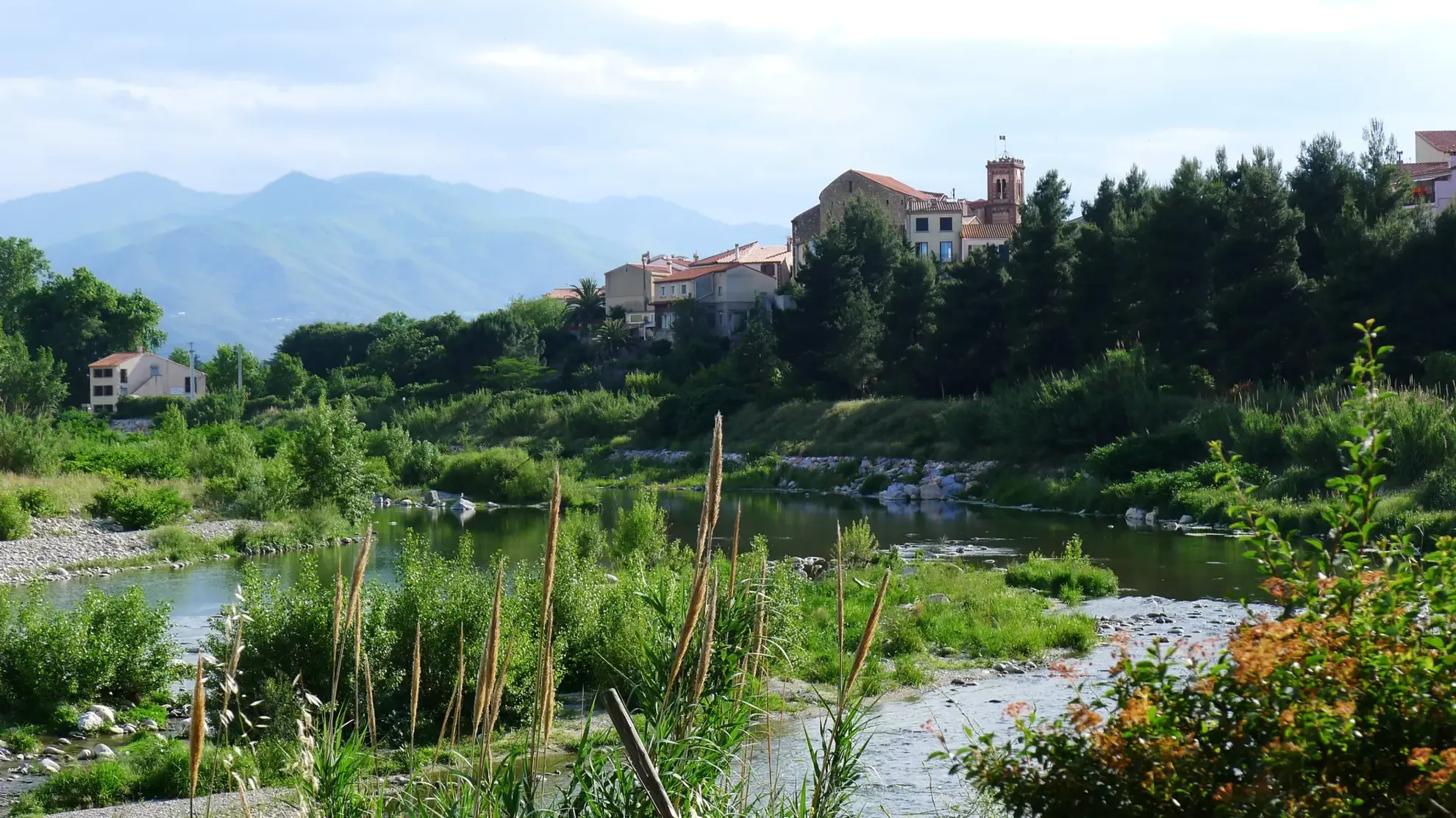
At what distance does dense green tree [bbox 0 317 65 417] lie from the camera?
6275 centimetres

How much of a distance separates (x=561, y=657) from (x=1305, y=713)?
9429 mm

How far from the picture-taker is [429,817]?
4.28m

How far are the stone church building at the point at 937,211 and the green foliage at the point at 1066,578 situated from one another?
42.7 meters

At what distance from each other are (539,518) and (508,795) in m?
30.1

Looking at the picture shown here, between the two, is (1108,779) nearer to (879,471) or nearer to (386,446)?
(879,471)

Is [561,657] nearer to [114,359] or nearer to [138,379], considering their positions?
[114,359]

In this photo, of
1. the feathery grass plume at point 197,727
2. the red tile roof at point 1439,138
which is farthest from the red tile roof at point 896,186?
the feathery grass plume at point 197,727

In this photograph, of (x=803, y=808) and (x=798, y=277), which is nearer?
(x=803, y=808)

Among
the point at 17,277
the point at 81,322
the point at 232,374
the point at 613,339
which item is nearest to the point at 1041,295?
the point at 613,339

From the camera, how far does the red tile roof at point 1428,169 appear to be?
47.4 m

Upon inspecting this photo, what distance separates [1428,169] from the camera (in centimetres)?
5134

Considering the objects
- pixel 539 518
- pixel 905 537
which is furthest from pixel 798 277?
pixel 905 537

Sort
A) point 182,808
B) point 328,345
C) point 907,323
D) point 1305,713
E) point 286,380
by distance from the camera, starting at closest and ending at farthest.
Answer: point 1305,713
point 182,808
point 907,323
point 286,380
point 328,345

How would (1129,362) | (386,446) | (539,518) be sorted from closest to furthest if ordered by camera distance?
1. (539,518)
2. (1129,362)
3. (386,446)
